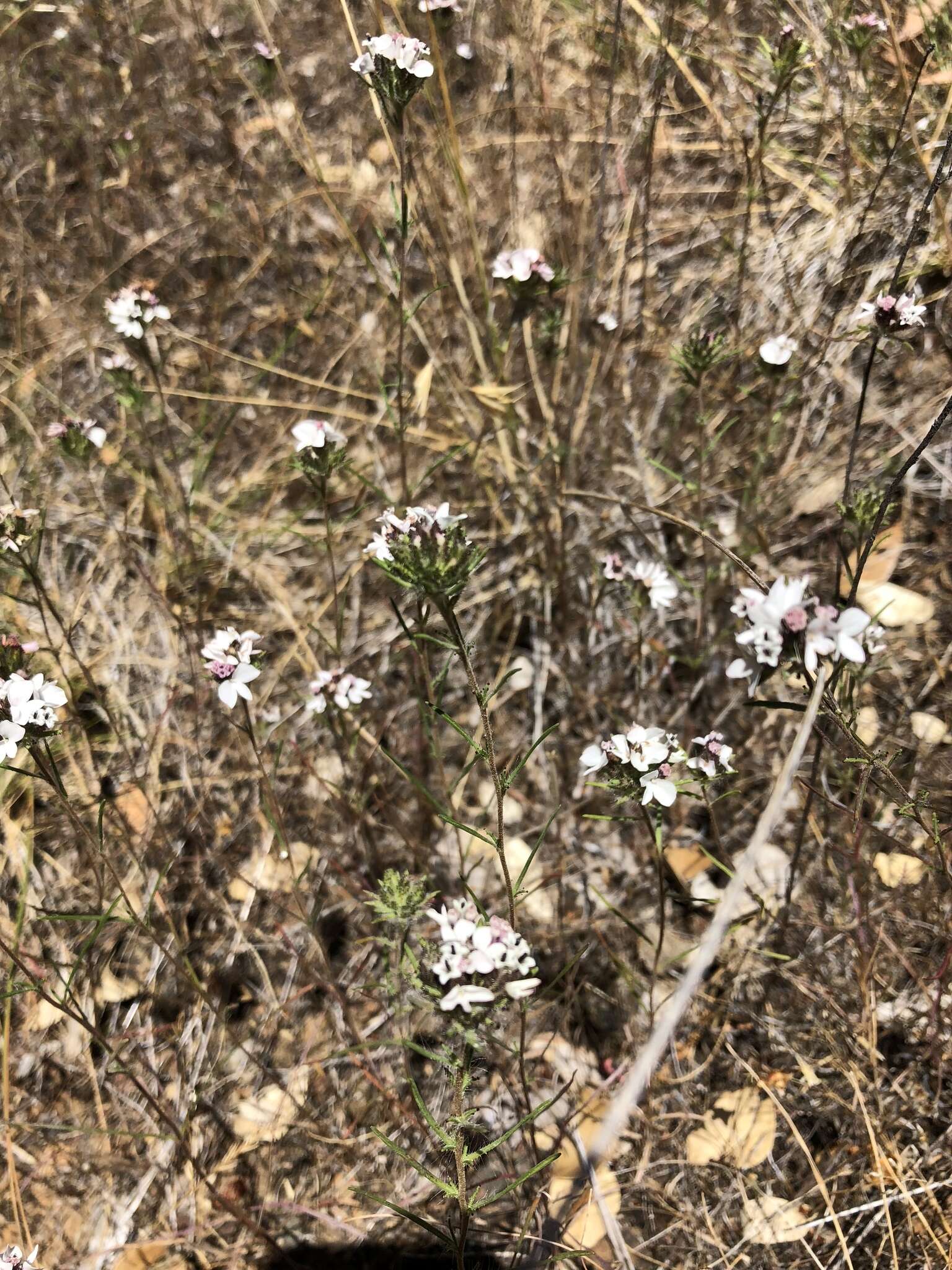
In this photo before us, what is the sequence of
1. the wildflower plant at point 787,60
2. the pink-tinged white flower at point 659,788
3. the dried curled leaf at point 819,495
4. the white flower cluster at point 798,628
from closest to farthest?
1. the white flower cluster at point 798,628
2. the pink-tinged white flower at point 659,788
3. the wildflower plant at point 787,60
4. the dried curled leaf at point 819,495

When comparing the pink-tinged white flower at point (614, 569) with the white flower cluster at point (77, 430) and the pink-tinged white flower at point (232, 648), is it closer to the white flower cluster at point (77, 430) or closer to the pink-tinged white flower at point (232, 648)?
the pink-tinged white flower at point (232, 648)

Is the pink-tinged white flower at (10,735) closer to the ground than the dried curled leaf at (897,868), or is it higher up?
higher up

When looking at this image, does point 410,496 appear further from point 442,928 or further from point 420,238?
point 442,928

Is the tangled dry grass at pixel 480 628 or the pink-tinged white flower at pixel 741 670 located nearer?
the pink-tinged white flower at pixel 741 670

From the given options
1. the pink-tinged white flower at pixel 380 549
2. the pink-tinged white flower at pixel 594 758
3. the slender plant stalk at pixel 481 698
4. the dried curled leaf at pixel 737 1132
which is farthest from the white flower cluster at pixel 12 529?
the dried curled leaf at pixel 737 1132

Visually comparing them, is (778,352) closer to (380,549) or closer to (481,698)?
(380,549)

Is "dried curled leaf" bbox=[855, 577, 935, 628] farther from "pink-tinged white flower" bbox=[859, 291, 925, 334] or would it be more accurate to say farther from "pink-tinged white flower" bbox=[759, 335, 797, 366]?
"pink-tinged white flower" bbox=[859, 291, 925, 334]

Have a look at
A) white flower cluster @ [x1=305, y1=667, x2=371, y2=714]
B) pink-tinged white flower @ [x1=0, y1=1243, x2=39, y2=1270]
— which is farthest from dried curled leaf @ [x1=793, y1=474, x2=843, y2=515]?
pink-tinged white flower @ [x1=0, y1=1243, x2=39, y2=1270]
